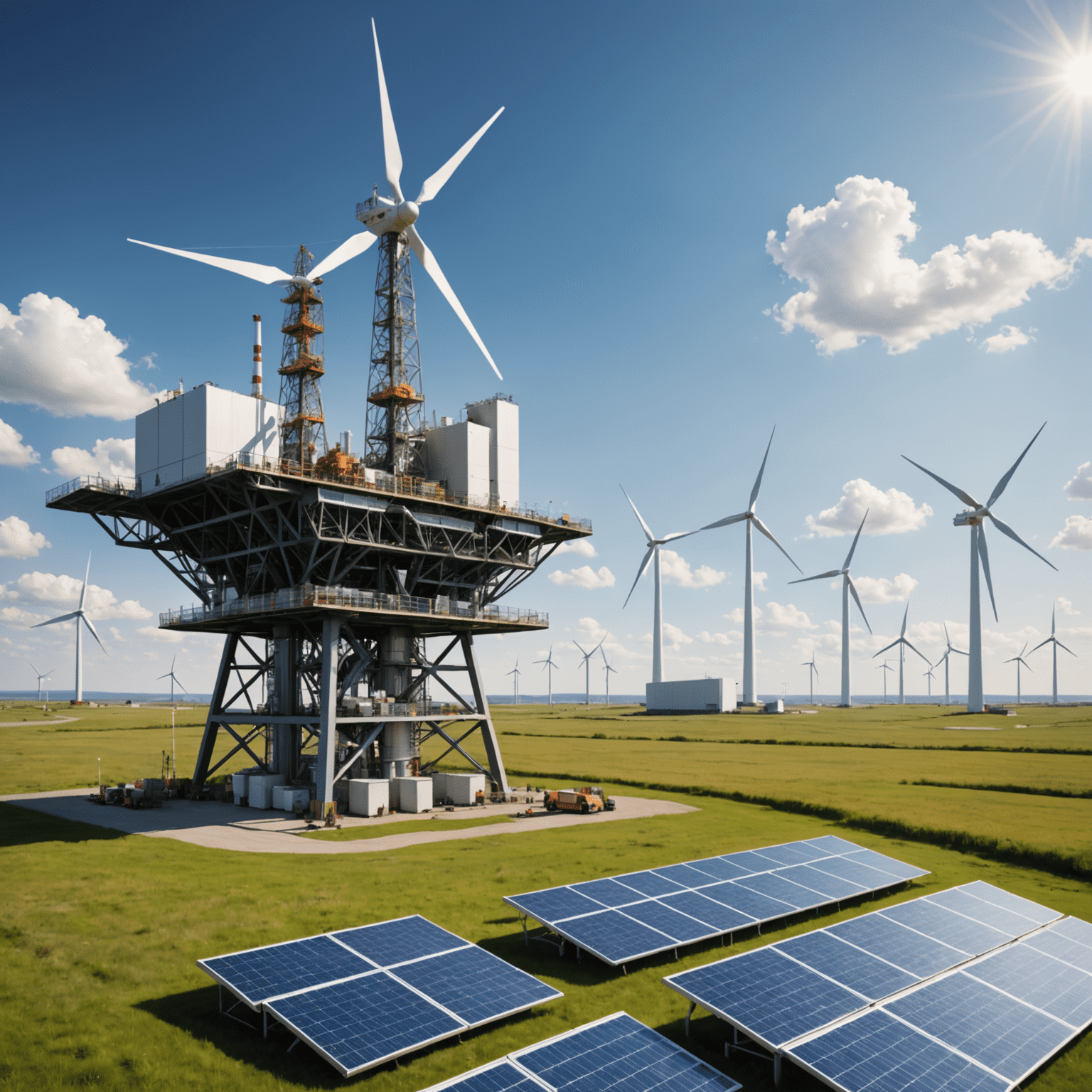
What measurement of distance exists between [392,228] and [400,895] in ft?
167

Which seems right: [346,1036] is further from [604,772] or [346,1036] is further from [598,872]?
[604,772]

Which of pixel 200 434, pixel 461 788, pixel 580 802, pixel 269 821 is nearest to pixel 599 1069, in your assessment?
pixel 580 802

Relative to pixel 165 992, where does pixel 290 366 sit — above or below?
above

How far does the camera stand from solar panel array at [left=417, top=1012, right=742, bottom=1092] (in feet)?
48.7

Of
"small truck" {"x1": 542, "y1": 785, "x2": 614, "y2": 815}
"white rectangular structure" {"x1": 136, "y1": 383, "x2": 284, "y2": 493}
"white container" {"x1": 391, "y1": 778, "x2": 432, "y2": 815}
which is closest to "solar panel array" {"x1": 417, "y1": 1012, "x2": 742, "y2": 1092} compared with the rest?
"small truck" {"x1": 542, "y1": 785, "x2": 614, "y2": 815}

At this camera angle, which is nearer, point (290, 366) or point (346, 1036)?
point (346, 1036)

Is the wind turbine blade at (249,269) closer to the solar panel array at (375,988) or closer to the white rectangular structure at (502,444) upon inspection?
the white rectangular structure at (502,444)

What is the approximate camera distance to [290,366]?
2559 inches

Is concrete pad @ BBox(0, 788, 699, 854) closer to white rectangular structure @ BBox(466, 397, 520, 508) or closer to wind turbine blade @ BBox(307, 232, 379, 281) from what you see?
white rectangular structure @ BBox(466, 397, 520, 508)

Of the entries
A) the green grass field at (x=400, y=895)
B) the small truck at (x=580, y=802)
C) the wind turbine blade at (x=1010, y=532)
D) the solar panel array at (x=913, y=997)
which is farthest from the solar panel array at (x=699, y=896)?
the wind turbine blade at (x=1010, y=532)

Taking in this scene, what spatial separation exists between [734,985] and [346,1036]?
845 centimetres

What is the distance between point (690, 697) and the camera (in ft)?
632

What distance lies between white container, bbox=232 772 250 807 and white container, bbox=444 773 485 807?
14922 mm

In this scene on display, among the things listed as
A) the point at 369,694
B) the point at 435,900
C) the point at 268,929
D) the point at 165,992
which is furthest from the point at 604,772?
the point at 165,992
